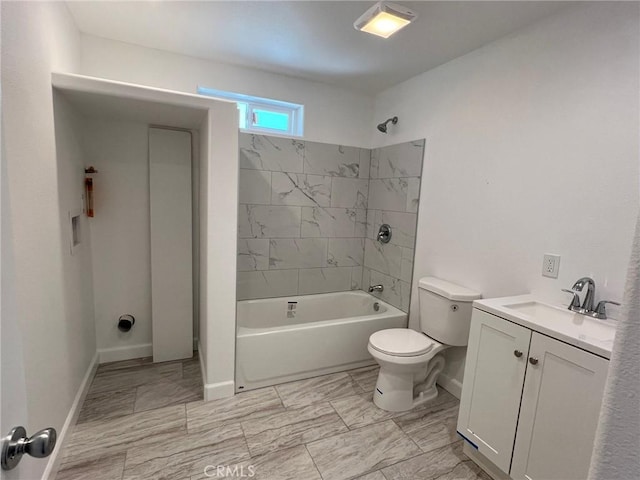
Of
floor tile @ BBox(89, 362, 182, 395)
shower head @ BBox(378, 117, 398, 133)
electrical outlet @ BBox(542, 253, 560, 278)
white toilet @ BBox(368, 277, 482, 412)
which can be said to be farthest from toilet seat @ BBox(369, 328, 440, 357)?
shower head @ BBox(378, 117, 398, 133)

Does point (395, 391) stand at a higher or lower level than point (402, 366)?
lower

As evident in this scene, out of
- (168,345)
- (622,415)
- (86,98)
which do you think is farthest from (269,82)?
(622,415)

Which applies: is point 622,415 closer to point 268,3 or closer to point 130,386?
point 268,3

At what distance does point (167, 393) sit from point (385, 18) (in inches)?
109

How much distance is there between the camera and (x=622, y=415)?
15.4 inches

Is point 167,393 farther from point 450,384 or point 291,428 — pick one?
point 450,384

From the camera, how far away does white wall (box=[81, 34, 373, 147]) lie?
2326mm

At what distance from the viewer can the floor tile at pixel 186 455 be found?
5.34 ft

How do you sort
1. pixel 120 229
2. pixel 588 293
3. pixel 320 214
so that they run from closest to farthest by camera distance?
pixel 588 293 < pixel 120 229 < pixel 320 214

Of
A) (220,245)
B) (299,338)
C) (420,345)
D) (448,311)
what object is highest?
(220,245)

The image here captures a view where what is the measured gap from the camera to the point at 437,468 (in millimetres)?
1732

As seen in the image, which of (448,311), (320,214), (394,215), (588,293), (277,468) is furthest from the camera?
(320,214)

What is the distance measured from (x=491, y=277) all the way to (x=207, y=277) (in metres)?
1.90

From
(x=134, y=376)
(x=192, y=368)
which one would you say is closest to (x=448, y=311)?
(x=192, y=368)
